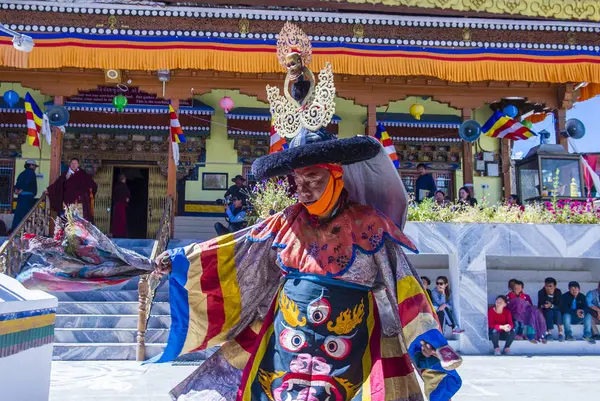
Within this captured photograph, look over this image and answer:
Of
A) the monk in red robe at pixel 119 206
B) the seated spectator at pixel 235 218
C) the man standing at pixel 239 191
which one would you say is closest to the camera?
the seated spectator at pixel 235 218

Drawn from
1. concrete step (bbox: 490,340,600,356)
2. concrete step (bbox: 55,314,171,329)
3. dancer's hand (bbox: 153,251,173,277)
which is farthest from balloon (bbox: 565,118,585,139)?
dancer's hand (bbox: 153,251,173,277)

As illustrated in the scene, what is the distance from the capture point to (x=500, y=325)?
848 centimetres

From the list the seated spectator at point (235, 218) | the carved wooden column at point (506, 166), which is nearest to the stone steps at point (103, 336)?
the seated spectator at point (235, 218)

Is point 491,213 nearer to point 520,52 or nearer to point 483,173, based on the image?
point 520,52

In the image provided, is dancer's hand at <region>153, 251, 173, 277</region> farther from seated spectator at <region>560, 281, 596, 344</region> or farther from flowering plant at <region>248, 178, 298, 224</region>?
seated spectator at <region>560, 281, 596, 344</region>

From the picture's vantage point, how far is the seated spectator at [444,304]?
8562 millimetres

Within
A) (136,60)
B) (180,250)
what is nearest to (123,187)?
(136,60)

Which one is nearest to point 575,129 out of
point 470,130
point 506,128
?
point 506,128

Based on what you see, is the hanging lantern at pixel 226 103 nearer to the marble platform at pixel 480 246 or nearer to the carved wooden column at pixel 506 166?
the marble platform at pixel 480 246

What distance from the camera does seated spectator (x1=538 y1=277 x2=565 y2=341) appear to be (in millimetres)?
8938

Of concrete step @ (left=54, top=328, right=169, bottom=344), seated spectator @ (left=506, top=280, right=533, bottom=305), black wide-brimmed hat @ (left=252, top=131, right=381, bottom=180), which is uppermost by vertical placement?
black wide-brimmed hat @ (left=252, top=131, right=381, bottom=180)

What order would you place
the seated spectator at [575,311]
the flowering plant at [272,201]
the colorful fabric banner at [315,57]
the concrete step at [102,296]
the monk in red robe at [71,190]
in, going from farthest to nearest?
the colorful fabric banner at [315,57] → the monk in red robe at [71,190] → the seated spectator at [575,311] → the flowering plant at [272,201] → the concrete step at [102,296]

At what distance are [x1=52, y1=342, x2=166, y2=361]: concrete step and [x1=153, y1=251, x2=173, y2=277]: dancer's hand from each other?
437cm

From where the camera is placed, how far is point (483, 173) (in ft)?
46.3
